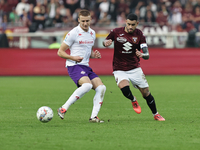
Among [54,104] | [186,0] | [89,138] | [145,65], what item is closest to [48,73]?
[145,65]

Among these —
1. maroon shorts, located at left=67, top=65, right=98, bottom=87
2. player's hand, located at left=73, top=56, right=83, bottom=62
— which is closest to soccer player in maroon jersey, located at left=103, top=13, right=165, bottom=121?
maroon shorts, located at left=67, top=65, right=98, bottom=87

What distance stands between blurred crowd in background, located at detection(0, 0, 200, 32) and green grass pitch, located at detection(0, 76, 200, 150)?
938 cm

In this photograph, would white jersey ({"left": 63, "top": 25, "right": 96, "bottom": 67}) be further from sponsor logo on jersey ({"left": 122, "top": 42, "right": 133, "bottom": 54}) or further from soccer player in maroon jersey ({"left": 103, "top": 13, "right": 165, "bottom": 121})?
sponsor logo on jersey ({"left": 122, "top": 42, "right": 133, "bottom": 54})

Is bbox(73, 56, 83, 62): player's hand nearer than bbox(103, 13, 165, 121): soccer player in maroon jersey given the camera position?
Yes

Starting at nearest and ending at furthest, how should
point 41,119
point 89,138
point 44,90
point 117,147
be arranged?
point 117,147
point 89,138
point 41,119
point 44,90

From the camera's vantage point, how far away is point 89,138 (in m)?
5.98

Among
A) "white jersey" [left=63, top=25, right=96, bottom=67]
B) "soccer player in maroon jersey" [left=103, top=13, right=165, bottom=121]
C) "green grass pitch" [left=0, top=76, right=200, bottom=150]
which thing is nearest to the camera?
"green grass pitch" [left=0, top=76, right=200, bottom=150]

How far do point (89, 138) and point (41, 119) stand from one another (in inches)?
58.0

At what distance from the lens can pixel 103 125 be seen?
7148 millimetres

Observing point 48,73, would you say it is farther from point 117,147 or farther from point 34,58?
point 117,147

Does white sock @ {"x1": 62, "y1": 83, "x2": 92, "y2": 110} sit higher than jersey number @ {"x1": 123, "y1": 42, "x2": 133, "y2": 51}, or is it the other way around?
jersey number @ {"x1": 123, "y1": 42, "x2": 133, "y2": 51}

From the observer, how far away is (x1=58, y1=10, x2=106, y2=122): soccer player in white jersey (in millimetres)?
7484

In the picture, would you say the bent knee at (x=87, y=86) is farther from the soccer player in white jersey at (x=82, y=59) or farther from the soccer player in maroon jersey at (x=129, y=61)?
the soccer player in maroon jersey at (x=129, y=61)

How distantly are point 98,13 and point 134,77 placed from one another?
47.9 ft
